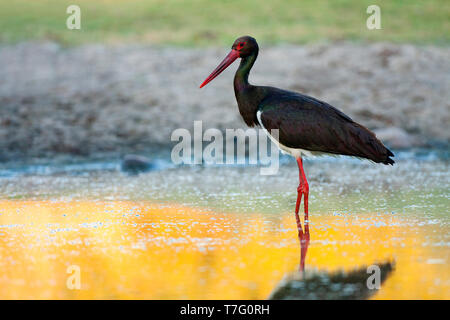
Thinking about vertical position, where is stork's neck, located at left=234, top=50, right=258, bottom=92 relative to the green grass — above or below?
below

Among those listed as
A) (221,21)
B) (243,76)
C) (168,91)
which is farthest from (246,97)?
(221,21)

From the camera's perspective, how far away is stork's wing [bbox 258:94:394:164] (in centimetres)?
673

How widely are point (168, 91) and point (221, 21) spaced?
335 centimetres

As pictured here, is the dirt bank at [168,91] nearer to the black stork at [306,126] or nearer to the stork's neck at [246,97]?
the stork's neck at [246,97]

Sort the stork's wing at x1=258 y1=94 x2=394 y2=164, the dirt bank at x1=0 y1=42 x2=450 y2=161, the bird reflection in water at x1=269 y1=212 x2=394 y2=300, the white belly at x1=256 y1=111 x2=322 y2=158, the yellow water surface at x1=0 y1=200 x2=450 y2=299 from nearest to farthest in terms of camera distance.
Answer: the bird reflection in water at x1=269 y1=212 x2=394 y2=300 → the yellow water surface at x1=0 y1=200 x2=450 y2=299 → the stork's wing at x1=258 y1=94 x2=394 y2=164 → the white belly at x1=256 y1=111 x2=322 y2=158 → the dirt bank at x1=0 y1=42 x2=450 y2=161

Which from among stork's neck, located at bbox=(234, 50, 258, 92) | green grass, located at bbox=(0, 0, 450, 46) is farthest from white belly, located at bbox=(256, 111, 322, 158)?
green grass, located at bbox=(0, 0, 450, 46)

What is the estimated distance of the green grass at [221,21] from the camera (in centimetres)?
1334

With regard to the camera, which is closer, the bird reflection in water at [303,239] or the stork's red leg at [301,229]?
the bird reflection in water at [303,239]

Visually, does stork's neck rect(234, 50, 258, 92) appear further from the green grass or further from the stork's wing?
the green grass

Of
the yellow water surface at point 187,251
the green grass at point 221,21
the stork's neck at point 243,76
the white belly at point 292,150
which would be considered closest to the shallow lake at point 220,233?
the yellow water surface at point 187,251

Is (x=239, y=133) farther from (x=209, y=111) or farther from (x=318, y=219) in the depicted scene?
(x=318, y=219)

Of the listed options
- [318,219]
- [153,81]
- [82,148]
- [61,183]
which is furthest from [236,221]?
[153,81]

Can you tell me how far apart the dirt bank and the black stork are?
314 centimetres

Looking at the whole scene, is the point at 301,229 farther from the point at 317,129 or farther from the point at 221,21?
the point at 221,21
